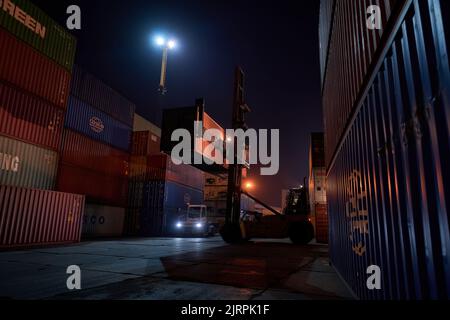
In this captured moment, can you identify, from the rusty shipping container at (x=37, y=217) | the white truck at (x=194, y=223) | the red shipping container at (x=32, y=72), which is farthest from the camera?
the white truck at (x=194, y=223)

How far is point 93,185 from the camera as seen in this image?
1848cm

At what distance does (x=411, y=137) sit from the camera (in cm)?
233

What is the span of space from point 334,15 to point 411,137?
5665mm

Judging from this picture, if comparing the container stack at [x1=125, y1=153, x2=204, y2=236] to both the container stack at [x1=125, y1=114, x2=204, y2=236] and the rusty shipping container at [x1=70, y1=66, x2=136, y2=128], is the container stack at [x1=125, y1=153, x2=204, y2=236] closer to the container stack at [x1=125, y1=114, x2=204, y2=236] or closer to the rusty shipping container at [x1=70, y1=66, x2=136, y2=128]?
the container stack at [x1=125, y1=114, x2=204, y2=236]

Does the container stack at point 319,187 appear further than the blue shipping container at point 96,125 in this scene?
Yes

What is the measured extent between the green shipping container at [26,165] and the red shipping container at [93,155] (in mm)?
1689

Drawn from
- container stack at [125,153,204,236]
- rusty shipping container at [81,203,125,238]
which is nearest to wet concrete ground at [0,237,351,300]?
rusty shipping container at [81,203,125,238]

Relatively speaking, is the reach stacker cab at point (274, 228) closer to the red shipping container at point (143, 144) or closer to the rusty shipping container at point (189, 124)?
the rusty shipping container at point (189, 124)

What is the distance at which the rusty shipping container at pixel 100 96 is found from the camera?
693 inches

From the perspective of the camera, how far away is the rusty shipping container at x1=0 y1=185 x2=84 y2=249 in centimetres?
1088

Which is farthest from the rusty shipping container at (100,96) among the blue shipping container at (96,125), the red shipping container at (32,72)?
the red shipping container at (32,72)

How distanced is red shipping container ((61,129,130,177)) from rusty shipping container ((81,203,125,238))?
2.96 metres

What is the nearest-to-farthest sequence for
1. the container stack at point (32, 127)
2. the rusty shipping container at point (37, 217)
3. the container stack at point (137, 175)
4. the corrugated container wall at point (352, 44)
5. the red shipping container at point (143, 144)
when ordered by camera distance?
the corrugated container wall at point (352, 44), the rusty shipping container at point (37, 217), the container stack at point (32, 127), the container stack at point (137, 175), the red shipping container at point (143, 144)
